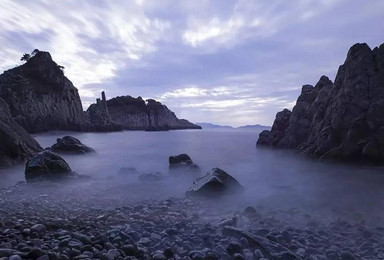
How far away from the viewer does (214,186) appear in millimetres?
16906

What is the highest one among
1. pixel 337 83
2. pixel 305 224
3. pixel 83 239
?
pixel 337 83

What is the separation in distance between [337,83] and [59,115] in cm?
11197

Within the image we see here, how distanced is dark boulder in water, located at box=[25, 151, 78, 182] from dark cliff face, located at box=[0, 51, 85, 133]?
293ft

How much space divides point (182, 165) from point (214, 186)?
12004 mm

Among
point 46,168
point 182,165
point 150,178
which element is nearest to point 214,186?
point 150,178

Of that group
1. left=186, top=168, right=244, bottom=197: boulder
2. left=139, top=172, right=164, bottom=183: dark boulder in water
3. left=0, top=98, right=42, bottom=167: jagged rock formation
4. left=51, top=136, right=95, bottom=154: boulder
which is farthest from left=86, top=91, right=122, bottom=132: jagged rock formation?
left=186, top=168, right=244, bottom=197: boulder

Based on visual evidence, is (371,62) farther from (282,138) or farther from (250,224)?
(250,224)

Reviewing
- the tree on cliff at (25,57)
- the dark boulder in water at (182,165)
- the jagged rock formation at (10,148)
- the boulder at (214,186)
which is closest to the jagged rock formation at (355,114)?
the dark boulder in water at (182,165)

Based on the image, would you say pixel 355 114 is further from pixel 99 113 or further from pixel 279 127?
pixel 99 113

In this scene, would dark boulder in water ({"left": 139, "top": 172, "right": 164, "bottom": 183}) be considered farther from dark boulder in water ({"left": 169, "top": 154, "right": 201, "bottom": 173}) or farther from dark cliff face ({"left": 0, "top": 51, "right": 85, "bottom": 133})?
dark cliff face ({"left": 0, "top": 51, "right": 85, "bottom": 133})

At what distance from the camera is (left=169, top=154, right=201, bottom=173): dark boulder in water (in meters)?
27.1

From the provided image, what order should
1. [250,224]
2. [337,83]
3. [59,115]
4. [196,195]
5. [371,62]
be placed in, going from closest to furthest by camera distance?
[250,224]
[196,195]
[371,62]
[337,83]
[59,115]

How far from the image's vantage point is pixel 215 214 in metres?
12.7

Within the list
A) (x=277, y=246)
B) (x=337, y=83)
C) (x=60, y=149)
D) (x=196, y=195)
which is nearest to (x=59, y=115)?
(x=60, y=149)
